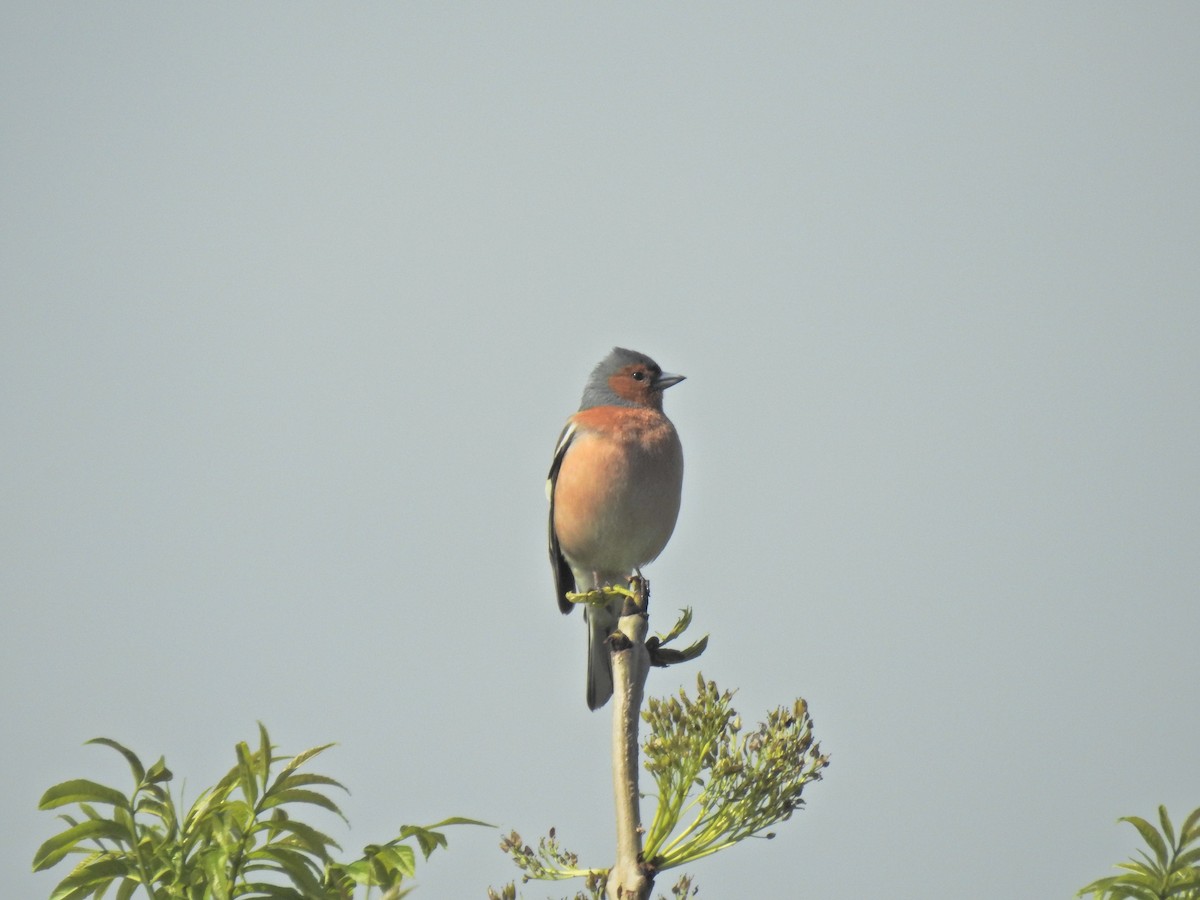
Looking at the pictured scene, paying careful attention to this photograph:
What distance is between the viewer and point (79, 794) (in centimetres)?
340

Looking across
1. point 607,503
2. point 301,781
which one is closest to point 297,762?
point 301,781

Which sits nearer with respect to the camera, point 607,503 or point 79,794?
point 79,794

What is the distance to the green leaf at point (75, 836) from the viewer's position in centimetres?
342

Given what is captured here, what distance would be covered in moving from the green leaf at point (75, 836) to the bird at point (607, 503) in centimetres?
445

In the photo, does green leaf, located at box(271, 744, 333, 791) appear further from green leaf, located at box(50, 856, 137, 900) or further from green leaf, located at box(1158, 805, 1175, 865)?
green leaf, located at box(1158, 805, 1175, 865)

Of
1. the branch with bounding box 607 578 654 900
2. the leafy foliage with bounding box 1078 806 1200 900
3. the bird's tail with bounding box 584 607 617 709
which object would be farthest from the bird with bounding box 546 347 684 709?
the leafy foliage with bounding box 1078 806 1200 900

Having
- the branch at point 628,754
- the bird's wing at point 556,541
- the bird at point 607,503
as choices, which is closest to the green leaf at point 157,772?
the branch at point 628,754

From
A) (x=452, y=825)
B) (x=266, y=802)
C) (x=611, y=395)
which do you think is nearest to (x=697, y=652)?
(x=452, y=825)

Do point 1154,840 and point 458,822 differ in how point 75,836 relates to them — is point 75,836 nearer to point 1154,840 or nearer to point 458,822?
point 458,822

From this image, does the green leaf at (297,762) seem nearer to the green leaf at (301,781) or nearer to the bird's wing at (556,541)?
the green leaf at (301,781)

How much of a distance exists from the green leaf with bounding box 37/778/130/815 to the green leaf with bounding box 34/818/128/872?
0.20ft

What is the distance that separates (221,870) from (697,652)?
2.37 m

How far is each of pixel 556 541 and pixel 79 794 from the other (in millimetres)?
5295

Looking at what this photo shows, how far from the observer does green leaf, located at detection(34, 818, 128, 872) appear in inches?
134
